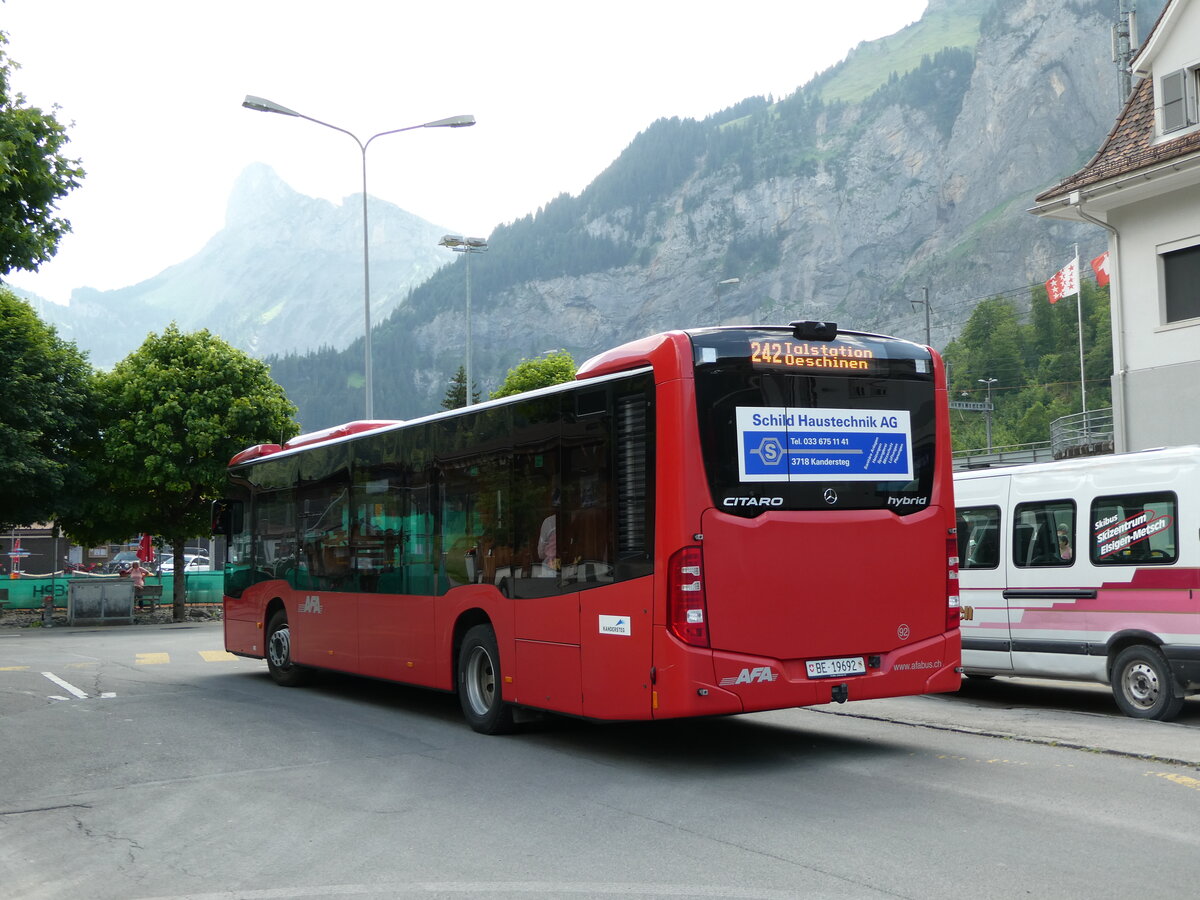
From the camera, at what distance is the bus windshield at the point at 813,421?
8547mm

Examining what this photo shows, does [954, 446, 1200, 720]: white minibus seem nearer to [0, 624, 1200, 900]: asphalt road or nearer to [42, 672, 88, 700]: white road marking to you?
[0, 624, 1200, 900]: asphalt road

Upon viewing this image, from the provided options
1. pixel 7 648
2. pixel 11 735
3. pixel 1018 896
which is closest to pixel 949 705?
pixel 1018 896

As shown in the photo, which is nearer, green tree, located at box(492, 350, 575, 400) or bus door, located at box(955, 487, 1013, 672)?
bus door, located at box(955, 487, 1013, 672)

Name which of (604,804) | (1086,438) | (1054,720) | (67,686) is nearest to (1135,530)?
(1054,720)

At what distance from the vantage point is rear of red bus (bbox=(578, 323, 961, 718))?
329 inches

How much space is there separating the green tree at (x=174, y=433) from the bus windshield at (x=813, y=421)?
26783 millimetres

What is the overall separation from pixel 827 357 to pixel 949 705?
5647 mm

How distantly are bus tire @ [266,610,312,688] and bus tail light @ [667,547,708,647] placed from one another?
7.96 meters

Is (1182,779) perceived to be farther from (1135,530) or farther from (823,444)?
(1135,530)

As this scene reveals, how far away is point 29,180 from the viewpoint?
12.6m

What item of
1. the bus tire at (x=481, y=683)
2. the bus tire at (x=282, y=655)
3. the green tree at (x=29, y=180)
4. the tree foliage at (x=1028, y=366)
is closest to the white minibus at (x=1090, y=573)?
the bus tire at (x=481, y=683)

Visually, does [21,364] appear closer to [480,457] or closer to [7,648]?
[7,648]

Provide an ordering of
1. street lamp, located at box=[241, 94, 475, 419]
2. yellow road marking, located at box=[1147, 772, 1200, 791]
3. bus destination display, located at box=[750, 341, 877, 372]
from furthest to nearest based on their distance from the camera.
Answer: street lamp, located at box=[241, 94, 475, 419] < bus destination display, located at box=[750, 341, 877, 372] < yellow road marking, located at box=[1147, 772, 1200, 791]

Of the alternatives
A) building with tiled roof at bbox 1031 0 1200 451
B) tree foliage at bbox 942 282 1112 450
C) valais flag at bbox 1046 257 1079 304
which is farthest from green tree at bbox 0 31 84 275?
tree foliage at bbox 942 282 1112 450
